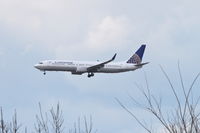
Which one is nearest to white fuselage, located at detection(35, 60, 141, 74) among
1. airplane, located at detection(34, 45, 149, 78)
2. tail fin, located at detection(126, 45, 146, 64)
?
airplane, located at detection(34, 45, 149, 78)

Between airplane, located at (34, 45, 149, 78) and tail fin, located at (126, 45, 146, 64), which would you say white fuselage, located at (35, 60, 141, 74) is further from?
tail fin, located at (126, 45, 146, 64)

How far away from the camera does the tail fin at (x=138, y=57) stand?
161 meters

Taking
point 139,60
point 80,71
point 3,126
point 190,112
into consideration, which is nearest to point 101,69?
point 80,71

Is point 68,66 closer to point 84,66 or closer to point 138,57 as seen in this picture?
point 84,66

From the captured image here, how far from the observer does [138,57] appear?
548ft

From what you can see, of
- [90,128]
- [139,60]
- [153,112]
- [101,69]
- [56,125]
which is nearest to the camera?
[153,112]

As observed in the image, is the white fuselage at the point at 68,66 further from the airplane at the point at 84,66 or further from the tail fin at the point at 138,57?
the tail fin at the point at 138,57

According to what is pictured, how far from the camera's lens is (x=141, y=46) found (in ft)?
573

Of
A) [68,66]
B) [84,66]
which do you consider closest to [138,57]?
[84,66]

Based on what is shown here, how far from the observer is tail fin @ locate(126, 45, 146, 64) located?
6339 inches

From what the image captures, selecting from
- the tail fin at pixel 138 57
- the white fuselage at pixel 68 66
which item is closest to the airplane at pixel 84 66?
the white fuselage at pixel 68 66

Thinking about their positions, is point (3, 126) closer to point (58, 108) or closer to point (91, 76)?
point (58, 108)

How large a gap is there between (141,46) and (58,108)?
152m

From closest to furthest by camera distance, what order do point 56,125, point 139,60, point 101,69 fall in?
point 56,125 < point 101,69 < point 139,60
